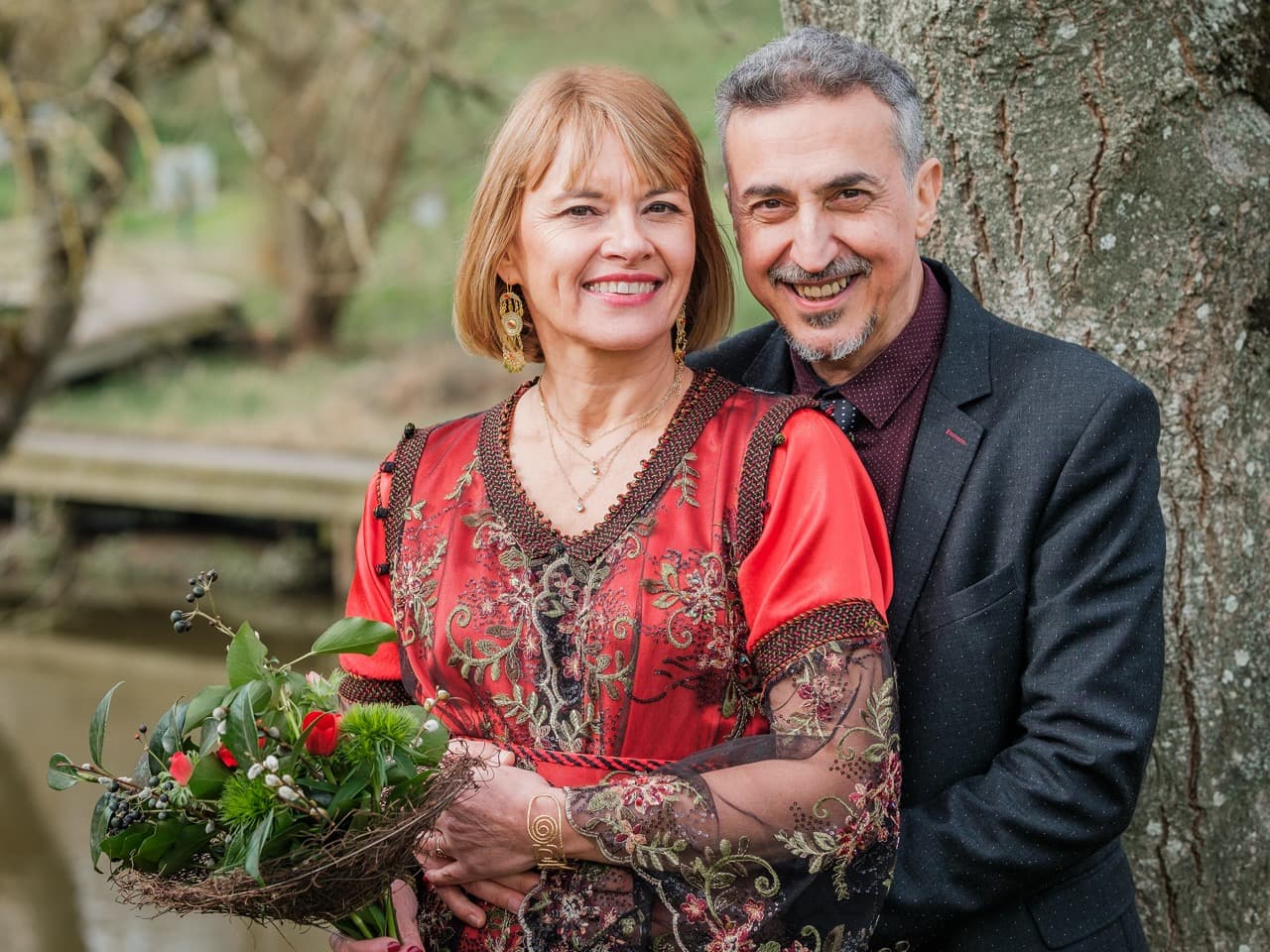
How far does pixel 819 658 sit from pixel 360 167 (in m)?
8.10

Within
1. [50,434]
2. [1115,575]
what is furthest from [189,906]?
[50,434]

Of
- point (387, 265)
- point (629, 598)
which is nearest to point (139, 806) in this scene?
point (629, 598)

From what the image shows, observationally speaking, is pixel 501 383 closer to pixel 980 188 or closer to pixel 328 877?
pixel 980 188

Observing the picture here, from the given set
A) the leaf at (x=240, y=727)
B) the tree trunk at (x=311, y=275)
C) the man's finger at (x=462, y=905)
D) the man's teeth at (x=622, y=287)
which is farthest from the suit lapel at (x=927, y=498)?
the tree trunk at (x=311, y=275)

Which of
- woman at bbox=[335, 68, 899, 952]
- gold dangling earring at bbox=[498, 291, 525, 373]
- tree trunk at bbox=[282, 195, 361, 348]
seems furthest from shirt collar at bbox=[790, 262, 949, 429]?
tree trunk at bbox=[282, 195, 361, 348]

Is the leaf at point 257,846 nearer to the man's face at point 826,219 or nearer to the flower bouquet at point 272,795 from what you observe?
the flower bouquet at point 272,795

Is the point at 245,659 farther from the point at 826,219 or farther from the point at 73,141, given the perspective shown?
the point at 73,141

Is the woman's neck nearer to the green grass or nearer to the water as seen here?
the water

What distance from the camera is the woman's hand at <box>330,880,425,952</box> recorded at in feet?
6.39

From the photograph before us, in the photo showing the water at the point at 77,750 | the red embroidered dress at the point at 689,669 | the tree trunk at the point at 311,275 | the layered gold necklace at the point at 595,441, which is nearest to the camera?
the red embroidered dress at the point at 689,669

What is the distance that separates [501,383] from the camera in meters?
8.87

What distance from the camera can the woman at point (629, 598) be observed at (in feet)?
5.99

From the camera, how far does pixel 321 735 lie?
1.72m

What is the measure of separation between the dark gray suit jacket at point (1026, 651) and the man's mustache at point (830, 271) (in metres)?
0.23
